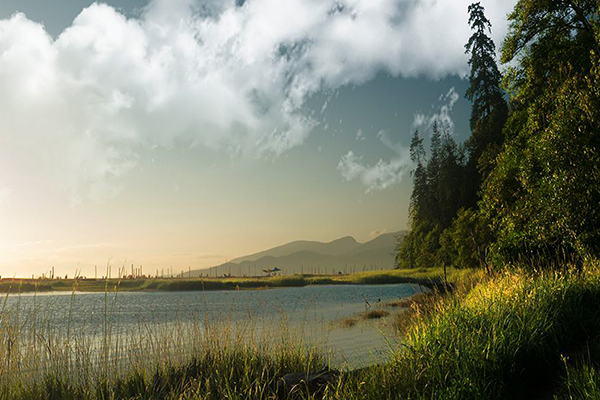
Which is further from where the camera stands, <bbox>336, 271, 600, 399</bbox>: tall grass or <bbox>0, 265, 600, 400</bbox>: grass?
<bbox>0, 265, 600, 400</bbox>: grass

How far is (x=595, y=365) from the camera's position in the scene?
5.73 m

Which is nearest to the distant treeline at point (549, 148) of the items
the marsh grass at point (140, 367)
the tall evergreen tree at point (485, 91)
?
the marsh grass at point (140, 367)

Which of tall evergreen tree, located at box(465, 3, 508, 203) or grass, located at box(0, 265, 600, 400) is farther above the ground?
tall evergreen tree, located at box(465, 3, 508, 203)

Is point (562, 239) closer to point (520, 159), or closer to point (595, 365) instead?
point (520, 159)

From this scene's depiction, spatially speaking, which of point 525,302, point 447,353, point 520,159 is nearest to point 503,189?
point 520,159

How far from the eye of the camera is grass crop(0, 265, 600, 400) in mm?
4992

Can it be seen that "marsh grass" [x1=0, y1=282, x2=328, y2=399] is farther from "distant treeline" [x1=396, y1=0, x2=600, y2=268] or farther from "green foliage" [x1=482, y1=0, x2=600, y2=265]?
"green foliage" [x1=482, y1=0, x2=600, y2=265]

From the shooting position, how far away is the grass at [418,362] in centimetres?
499

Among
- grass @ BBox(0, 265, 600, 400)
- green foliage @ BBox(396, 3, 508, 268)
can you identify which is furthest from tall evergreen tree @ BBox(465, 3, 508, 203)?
grass @ BBox(0, 265, 600, 400)

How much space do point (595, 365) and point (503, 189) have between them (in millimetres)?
10571

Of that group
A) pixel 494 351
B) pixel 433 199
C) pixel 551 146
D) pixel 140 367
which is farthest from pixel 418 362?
pixel 433 199

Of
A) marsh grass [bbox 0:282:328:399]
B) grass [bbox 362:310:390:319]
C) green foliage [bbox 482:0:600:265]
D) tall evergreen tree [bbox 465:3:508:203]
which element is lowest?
grass [bbox 362:310:390:319]

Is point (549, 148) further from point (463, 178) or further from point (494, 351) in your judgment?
point (463, 178)

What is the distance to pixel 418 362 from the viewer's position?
5.42m
